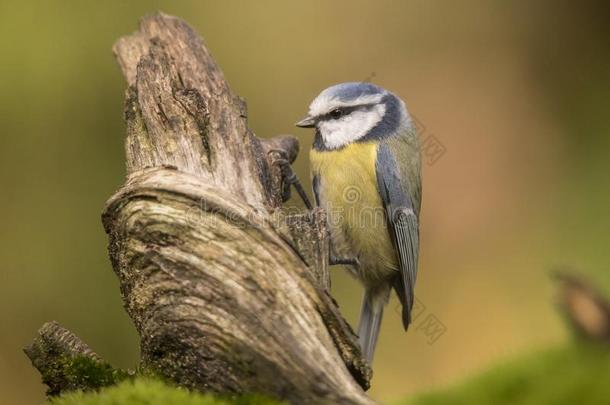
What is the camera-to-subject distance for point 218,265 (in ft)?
5.11

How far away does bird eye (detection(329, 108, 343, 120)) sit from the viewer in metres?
2.29

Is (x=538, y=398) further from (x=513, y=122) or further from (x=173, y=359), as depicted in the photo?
(x=513, y=122)

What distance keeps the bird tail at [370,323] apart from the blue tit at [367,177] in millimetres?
10

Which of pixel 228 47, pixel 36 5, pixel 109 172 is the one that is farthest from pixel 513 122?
pixel 36 5

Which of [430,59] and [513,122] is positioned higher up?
[430,59]

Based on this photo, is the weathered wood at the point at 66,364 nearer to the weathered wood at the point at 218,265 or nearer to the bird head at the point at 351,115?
the weathered wood at the point at 218,265

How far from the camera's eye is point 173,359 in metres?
1.57

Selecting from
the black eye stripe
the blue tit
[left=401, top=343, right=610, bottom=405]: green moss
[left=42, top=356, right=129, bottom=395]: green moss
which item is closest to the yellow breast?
the blue tit

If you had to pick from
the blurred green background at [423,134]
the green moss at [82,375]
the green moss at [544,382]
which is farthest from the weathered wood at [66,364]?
the blurred green background at [423,134]

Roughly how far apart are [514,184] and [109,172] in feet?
6.57

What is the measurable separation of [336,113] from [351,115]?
0.05 m

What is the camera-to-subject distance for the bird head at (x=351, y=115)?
2.27 meters

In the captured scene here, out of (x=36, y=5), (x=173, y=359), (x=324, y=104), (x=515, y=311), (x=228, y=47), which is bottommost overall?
(x=515, y=311)

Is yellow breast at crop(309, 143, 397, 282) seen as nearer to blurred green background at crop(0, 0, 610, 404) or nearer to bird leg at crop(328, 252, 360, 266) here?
bird leg at crop(328, 252, 360, 266)
